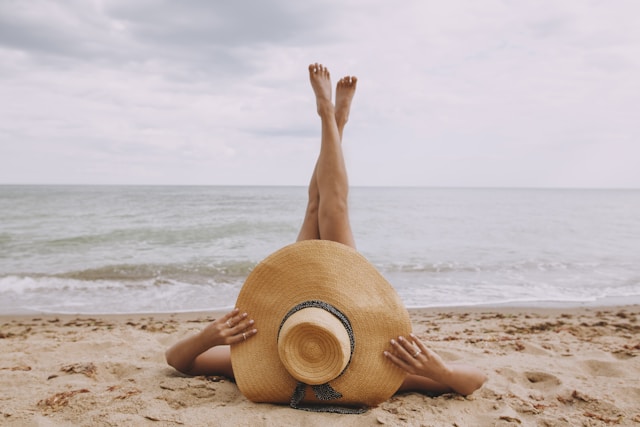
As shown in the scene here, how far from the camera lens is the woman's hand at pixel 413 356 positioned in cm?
256

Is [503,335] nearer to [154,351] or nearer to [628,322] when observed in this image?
[628,322]

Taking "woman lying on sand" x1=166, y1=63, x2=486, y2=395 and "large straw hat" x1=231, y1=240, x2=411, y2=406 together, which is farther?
"woman lying on sand" x1=166, y1=63, x2=486, y2=395

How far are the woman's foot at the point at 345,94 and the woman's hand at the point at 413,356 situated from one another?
2.20 metres

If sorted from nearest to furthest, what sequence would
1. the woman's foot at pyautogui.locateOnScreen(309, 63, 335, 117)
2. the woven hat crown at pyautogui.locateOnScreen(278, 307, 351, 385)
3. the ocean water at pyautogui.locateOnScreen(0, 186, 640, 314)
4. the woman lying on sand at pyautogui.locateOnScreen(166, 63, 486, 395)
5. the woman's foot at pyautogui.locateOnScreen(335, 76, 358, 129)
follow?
the woven hat crown at pyautogui.locateOnScreen(278, 307, 351, 385) < the woman lying on sand at pyautogui.locateOnScreen(166, 63, 486, 395) < the woman's foot at pyautogui.locateOnScreen(309, 63, 335, 117) < the woman's foot at pyautogui.locateOnScreen(335, 76, 358, 129) < the ocean water at pyautogui.locateOnScreen(0, 186, 640, 314)

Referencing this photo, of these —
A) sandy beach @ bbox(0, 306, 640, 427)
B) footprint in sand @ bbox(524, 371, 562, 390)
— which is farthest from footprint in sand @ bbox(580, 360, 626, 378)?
footprint in sand @ bbox(524, 371, 562, 390)

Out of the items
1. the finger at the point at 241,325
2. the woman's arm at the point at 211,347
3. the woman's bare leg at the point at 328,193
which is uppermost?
the woman's bare leg at the point at 328,193

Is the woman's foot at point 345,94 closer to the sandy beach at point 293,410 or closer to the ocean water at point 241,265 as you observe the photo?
the sandy beach at point 293,410

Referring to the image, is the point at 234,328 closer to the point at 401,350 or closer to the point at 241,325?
the point at 241,325

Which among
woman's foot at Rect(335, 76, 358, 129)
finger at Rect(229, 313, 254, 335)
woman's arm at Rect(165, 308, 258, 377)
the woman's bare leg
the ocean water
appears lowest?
the ocean water

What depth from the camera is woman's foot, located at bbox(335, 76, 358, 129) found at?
4.20 metres

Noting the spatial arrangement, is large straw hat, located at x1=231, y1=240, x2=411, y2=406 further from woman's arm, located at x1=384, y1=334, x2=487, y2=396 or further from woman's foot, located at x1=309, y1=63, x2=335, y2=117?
woman's foot, located at x1=309, y1=63, x2=335, y2=117

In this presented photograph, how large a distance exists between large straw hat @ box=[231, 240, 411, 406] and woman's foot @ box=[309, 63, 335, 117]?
1.53 meters

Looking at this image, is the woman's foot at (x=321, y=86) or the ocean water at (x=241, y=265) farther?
the ocean water at (x=241, y=265)

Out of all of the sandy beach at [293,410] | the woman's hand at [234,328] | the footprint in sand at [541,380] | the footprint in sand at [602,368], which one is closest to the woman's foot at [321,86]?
the woman's hand at [234,328]
